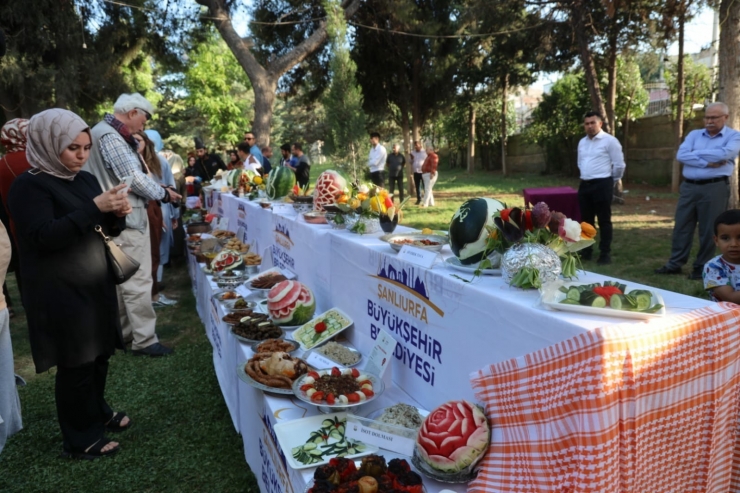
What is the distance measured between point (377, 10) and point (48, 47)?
8958mm

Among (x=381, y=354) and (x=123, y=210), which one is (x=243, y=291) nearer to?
(x=123, y=210)

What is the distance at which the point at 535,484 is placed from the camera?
1.36m

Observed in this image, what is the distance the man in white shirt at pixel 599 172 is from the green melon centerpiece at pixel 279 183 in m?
3.57

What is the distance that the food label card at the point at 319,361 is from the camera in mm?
2486

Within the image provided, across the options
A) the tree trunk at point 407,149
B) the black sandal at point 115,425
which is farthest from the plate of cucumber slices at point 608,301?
the tree trunk at point 407,149

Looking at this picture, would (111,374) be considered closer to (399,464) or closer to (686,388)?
(399,464)

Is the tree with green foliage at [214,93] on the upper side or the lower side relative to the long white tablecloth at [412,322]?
upper

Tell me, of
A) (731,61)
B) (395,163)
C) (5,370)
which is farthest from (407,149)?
(5,370)

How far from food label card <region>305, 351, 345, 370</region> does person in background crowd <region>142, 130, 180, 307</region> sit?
2990mm

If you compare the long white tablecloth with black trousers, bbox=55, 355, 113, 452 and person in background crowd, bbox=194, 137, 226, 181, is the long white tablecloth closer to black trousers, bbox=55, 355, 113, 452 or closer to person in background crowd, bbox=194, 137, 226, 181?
black trousers, bbox=55, 355, 113, 452

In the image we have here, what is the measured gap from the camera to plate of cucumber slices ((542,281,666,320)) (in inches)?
53.5

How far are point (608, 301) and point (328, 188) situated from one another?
270 centimetres

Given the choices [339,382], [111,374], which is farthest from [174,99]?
[339,382]

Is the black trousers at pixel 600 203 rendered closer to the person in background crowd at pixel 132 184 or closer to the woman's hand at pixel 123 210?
the person in background crowd at pixel 132 184
